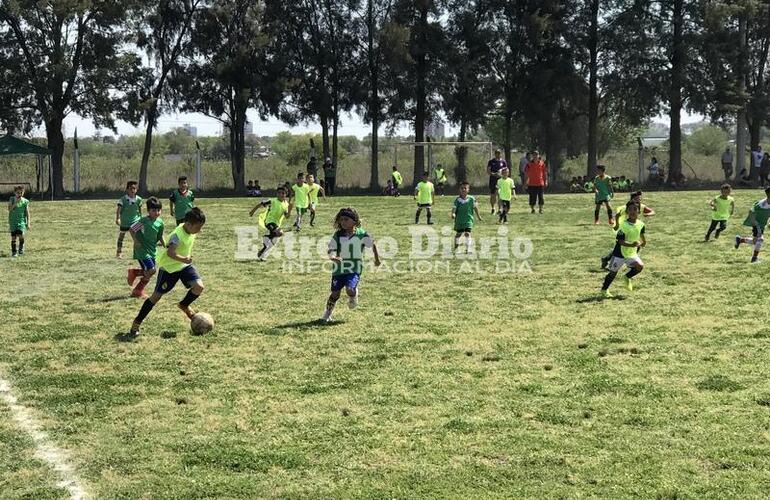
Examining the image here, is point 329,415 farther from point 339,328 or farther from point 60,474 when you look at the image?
point 339,328

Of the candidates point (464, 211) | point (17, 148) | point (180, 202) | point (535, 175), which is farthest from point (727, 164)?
point (17, 148)

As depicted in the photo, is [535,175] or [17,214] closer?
[17,214]

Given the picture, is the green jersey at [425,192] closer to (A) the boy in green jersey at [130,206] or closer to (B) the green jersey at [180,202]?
(B) the green jersey at [180,202]

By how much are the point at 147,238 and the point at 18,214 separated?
20.8 ft

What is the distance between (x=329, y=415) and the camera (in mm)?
6863

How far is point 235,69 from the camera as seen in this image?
41.4 m

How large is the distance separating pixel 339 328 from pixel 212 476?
15.6 ft

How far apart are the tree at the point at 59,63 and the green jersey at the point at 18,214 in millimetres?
23077

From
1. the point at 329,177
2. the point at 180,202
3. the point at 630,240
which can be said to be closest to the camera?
the point at 630,240

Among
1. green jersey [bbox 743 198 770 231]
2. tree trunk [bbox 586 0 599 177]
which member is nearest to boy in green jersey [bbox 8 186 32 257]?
green jersey [bbox 743 198 770 231]

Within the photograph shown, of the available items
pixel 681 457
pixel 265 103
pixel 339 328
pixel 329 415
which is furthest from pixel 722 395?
pixel 265 103

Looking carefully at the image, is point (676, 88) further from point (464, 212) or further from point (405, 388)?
point (405, 388)

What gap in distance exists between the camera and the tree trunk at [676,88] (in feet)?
137

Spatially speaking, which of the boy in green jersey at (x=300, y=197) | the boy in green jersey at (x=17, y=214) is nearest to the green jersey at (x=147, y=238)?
the boy in green jersey at (x=17, y=214)
